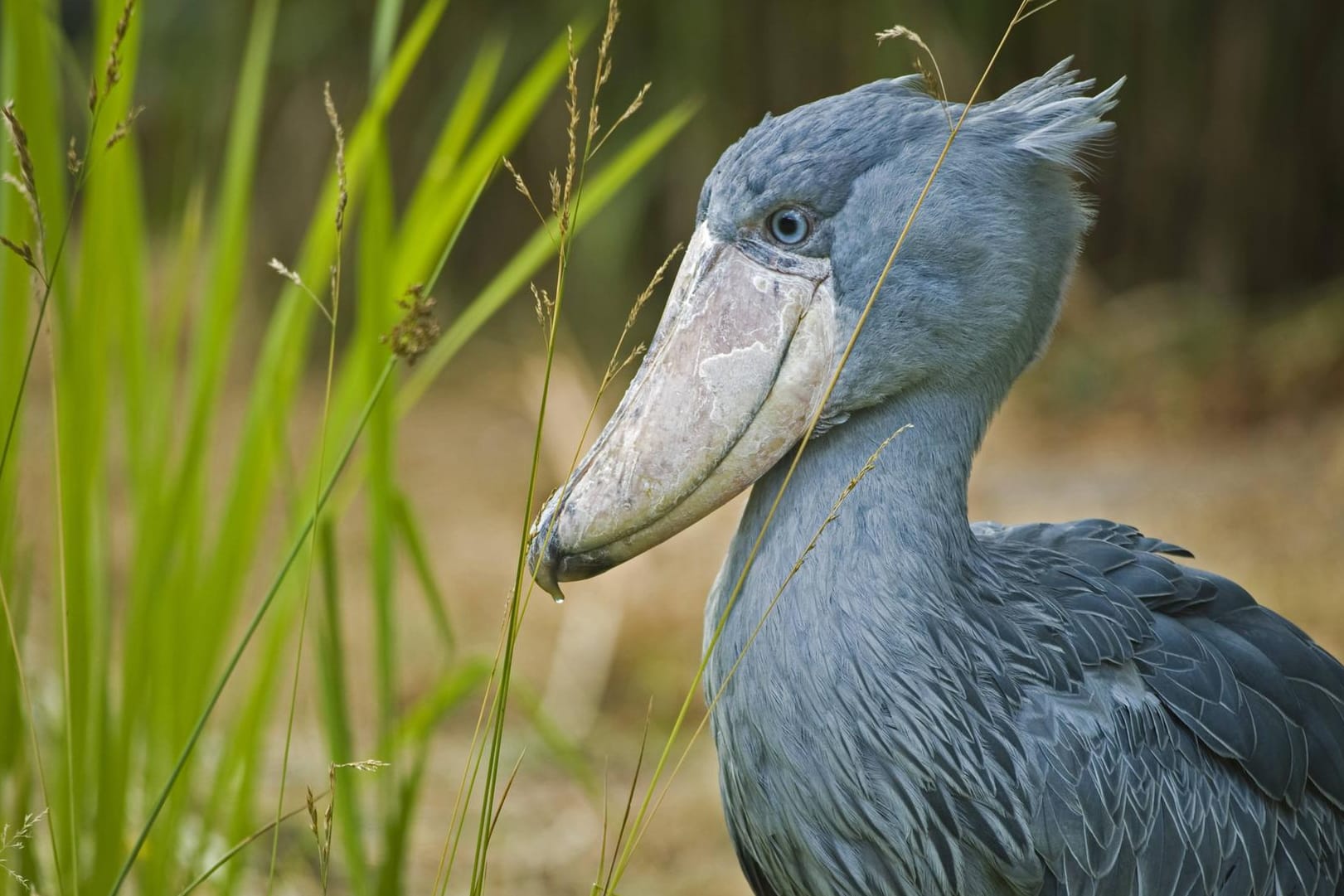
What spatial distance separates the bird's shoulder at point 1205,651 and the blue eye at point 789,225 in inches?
16.1

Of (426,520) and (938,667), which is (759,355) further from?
(426,520)

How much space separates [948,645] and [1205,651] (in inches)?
12.8

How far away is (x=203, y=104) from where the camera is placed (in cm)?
526

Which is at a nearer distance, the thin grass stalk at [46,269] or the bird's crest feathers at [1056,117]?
the thin grass stalk at [46,269]

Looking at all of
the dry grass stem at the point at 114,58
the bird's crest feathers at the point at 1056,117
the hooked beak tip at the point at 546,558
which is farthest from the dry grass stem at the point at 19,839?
the bird's crest feathers at the point at 1056,117

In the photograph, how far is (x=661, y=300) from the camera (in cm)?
547

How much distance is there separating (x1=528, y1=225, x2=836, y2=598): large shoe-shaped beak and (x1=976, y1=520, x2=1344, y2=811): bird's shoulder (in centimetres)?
33

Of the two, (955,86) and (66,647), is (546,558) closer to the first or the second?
(66,647)

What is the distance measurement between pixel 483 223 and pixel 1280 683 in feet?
15.9

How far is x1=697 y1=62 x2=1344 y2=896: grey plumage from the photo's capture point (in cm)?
135

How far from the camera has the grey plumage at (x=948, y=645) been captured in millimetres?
1350

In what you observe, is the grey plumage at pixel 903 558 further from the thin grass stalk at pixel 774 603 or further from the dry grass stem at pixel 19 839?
the dry grass stem at pixel 19 839

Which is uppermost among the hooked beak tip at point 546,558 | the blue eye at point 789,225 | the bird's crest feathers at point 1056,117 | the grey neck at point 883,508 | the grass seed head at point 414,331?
the bird's crest feathers at point 1056,117

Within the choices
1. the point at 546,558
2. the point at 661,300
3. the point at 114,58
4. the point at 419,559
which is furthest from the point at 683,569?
the point at 114,58
